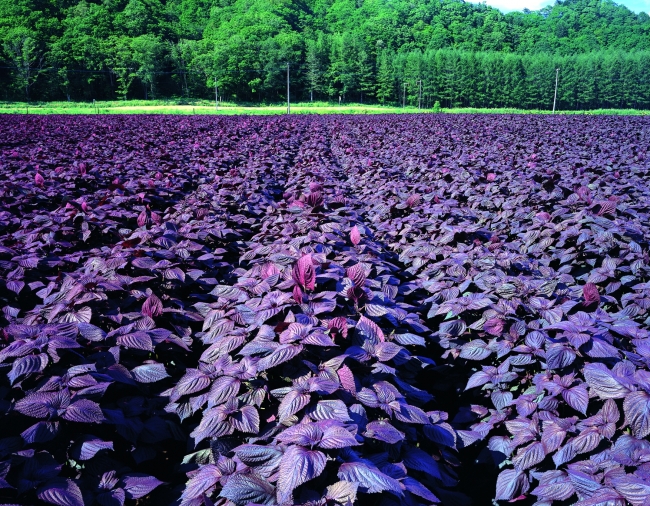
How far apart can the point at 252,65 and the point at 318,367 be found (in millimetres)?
87683

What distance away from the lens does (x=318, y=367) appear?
1959 millimetres

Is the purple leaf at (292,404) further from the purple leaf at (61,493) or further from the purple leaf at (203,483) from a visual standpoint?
the purple leaf at (61,493)

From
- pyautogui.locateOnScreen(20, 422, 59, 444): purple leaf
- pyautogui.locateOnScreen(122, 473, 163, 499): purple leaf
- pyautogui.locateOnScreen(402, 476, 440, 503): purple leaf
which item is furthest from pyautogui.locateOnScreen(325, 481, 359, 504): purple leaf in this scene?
pyautogui.locateOnScreen(20, 422, 59, 444): purple leaf

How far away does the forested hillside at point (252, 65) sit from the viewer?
72250mm

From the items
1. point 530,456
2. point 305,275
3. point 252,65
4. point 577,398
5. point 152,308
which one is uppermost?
point 252,65

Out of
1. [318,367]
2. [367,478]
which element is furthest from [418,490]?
[318,367]

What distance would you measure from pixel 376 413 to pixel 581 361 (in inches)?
46.7

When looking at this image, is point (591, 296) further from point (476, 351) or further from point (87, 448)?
point (87, 448)

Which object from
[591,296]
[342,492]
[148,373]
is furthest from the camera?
[591,296]

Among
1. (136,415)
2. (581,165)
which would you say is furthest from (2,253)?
(581,165)

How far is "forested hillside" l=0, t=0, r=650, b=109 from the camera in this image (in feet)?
237

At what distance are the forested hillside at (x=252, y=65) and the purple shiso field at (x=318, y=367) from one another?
77966 mm

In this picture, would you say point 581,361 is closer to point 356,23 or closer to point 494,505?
point 494,505

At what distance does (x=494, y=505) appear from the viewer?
2365 millimetres
